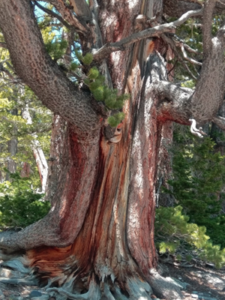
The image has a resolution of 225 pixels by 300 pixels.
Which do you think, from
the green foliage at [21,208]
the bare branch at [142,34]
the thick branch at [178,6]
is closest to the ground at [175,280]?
the green foliage at [21,208]

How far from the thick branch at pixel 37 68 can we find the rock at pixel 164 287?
2.39m

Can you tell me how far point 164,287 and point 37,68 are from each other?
11.1 ft

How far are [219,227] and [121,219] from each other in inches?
116

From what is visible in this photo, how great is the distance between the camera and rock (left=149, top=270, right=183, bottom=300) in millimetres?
4809

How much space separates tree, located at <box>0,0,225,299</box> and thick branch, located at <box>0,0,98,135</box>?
0.03 metres

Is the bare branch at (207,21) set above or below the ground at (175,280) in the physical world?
above

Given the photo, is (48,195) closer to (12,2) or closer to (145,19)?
(145,19)

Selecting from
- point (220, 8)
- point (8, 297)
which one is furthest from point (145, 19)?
point (8, 297)

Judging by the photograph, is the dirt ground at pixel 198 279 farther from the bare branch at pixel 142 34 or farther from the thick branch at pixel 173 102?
the bare branch at pixel 142 34

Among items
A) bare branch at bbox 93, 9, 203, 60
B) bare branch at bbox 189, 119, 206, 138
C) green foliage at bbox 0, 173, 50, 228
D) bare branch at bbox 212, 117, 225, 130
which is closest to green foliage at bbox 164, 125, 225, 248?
bare branch at bbox 212, 117, 225, 130

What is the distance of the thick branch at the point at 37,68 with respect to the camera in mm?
3773

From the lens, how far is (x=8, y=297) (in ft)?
13.9

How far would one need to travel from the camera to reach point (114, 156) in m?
5.16

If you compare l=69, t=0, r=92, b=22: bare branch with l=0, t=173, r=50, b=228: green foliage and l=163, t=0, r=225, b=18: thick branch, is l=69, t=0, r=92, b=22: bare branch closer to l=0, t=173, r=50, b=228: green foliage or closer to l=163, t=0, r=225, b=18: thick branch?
l=163, t=0, r=225, b=18: thick branch
